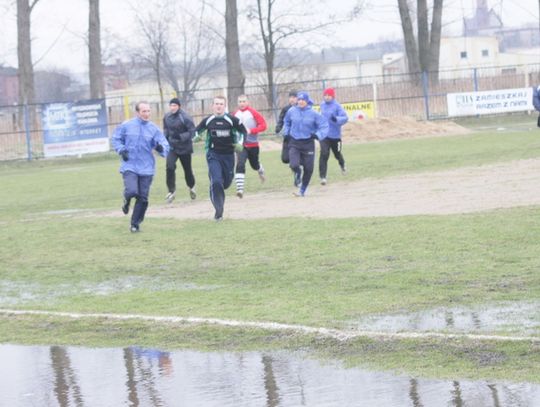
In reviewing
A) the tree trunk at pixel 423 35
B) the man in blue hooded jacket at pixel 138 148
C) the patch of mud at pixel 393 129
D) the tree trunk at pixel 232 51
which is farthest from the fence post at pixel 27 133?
the man in blue hooded jacket at pixel 138 148

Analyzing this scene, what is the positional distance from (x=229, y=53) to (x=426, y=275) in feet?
128

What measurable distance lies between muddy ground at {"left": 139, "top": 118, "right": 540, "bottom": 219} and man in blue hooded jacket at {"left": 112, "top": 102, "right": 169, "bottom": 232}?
1878 millimetres

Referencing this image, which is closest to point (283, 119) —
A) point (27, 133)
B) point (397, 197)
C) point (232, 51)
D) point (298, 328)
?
point (397, 197)

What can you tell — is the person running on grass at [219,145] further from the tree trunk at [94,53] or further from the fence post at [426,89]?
the tree trunk at [94,53]

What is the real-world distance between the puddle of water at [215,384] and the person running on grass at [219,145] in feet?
26.8

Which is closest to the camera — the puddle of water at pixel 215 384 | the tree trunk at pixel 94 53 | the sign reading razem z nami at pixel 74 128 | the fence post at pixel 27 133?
the puddle of water at pixel 215 384

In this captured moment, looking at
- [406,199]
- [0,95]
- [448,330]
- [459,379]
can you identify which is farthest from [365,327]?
[0,95]

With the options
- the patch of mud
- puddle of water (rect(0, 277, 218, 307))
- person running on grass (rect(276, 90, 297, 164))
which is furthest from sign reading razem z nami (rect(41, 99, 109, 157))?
puddle of water (rect(0, 277, 218, 307))

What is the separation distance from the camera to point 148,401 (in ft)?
23.1

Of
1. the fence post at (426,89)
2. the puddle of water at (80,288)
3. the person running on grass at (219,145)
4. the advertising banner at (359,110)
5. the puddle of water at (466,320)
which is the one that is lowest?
the puddle of water at (466,320)

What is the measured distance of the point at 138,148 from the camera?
15711mm

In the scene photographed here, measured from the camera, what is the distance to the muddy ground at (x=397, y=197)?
650 inches

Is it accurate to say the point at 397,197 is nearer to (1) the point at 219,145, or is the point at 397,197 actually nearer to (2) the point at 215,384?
(1) the point at 219,145

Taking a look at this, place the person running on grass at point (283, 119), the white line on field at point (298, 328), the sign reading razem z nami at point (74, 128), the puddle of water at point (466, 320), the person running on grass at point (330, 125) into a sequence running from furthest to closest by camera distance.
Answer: the sign reading razem z nami at point (74, 128)
the person running on grass at point (330, 125)
the person running on grass at point (283, 119)
the puddle of water at point (466, 320)
the white line on field at point (298, 328)
